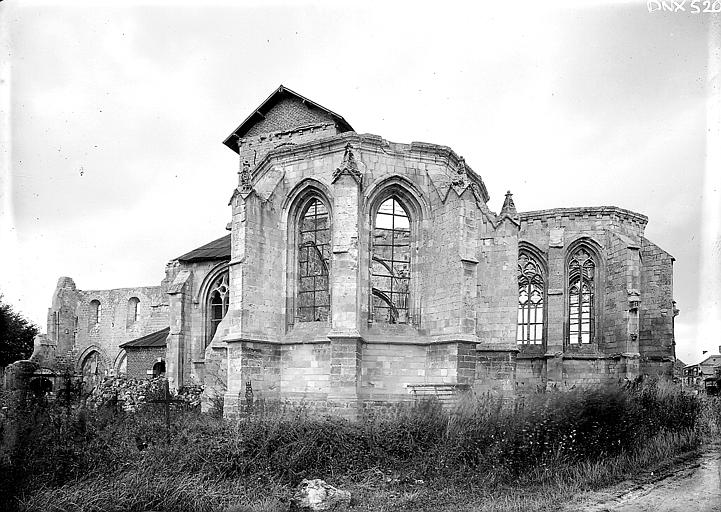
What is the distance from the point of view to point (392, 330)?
1472 cm

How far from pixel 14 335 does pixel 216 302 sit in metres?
17.3

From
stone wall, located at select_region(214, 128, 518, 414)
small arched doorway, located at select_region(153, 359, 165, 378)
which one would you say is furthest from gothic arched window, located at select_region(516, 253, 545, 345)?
small arched doorway, located at select_region(153, 359, 165, 378)

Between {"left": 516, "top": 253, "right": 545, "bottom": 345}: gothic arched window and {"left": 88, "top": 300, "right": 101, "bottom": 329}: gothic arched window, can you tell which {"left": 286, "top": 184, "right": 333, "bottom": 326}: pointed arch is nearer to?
{"left": 516, "top": 253, "right": 545, "bottom": 345}: gothic arched window

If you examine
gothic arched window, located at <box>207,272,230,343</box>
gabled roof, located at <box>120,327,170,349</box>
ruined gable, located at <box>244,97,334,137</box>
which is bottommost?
gabled roof, located at <box>120,327,170,349</box>

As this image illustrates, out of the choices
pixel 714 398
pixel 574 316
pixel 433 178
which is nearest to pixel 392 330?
pixel 433 178

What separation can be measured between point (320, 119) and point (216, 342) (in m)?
10.5

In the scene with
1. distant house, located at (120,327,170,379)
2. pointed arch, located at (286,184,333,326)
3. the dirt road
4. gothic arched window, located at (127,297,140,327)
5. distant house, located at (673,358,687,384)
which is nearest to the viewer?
the dirt road

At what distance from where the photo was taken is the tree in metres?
31.6

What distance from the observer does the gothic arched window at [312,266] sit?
15.3m

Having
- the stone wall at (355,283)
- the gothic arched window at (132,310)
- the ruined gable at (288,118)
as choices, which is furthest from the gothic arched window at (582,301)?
the gothic arched window at (132,310)

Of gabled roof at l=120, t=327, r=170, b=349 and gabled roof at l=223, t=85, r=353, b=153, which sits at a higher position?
gabled roof at l=223, t=85, r=353, b=153

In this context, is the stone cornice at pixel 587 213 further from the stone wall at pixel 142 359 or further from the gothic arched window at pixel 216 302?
the stone wall at pixel 142 359

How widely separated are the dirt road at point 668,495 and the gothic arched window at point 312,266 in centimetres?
754

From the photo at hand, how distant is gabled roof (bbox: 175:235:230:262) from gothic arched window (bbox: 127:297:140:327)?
10802 millimetres
